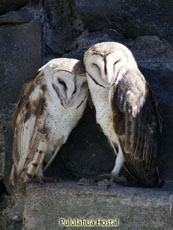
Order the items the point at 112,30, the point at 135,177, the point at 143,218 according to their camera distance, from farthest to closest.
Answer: the point at 112,30
the point at 135,177
the point at 143,218

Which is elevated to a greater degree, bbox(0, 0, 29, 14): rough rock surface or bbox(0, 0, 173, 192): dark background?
bbox(0, 0, 29, 14): rough rock surface

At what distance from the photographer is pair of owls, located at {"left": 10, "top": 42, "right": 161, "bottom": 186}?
6.19ft

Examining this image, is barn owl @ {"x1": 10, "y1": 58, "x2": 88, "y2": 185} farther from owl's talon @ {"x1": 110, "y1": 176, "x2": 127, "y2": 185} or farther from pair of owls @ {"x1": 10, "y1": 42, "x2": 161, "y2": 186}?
owl's talon @ {"x1": 110, "y1": 176, "x2": 127, "y2": 185}

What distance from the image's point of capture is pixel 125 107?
1871 millimetres

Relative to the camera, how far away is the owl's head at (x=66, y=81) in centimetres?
194

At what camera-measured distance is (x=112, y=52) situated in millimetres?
1890

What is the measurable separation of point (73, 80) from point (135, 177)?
34cm

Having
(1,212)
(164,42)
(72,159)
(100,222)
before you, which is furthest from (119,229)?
(164,42)

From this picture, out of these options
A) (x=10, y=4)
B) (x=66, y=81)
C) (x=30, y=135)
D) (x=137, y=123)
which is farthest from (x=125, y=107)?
(x=10, y=4)

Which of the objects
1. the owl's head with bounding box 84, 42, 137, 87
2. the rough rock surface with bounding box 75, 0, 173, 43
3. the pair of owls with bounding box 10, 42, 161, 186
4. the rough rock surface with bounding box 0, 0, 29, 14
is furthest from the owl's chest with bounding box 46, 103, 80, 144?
the rough rock surface with bounding box 0, 0, 29, 14

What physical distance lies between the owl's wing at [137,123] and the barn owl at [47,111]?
133 millimetres

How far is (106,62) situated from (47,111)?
23 centimetres

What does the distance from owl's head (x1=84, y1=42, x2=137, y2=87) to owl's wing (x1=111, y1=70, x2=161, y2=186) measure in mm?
29

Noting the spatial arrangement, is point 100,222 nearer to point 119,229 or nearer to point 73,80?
A: point 119,229
